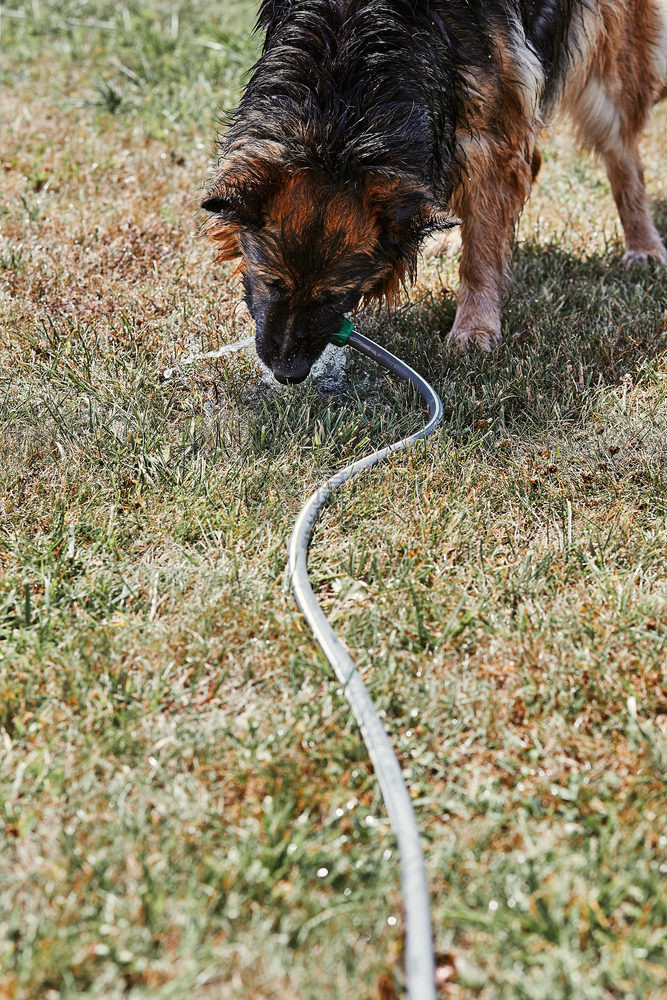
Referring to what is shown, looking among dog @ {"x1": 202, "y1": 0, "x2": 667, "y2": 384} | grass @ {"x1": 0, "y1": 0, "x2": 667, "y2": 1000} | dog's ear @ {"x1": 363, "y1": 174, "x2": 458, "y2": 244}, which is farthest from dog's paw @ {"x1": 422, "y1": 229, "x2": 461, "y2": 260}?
dog's ear @ {"x1": 363, "y1": 174, "x2": 458, "y2": 244}

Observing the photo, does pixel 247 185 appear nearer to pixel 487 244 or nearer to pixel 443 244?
pixel 487 244

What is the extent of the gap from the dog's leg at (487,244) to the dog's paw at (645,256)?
0.96 meters

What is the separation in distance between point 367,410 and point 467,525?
78cm

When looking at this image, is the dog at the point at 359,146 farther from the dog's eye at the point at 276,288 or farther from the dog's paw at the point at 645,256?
the dog's paw at the point at 645,256

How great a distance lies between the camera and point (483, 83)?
11.1ft

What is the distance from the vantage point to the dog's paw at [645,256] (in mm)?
4543

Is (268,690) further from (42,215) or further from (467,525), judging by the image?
(42,215)

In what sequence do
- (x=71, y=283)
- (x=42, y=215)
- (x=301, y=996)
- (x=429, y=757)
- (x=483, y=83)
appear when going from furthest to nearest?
(x=42, y=215) → (x=71, y=283) → (x=483, y=83) → (x=429, y=757) → (x=301, y=996)

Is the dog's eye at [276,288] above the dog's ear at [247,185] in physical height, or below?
below

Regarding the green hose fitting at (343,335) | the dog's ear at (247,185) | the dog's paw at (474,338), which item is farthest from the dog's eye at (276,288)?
the dog's paw at (474,338)

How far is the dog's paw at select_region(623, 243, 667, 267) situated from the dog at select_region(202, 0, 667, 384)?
106 cm

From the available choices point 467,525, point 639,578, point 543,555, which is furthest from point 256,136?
point 639,578

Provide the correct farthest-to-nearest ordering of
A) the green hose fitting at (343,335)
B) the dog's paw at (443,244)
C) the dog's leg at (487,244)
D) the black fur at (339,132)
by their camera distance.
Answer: the dog's paw at (443,244), the dog's leg at (487,244), the green hose fitting at (343,335), the black fur at (339,132)

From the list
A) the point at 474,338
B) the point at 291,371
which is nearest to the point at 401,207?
the point at 291,371
